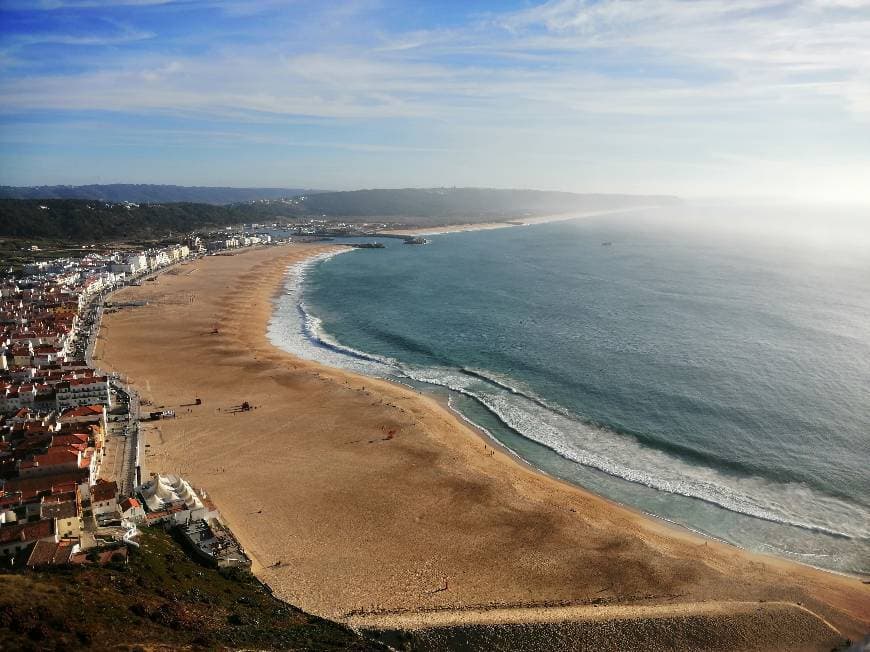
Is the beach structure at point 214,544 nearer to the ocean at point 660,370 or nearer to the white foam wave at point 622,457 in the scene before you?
the ocean at point 660,370

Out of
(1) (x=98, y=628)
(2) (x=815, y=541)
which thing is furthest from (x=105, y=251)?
(2) (x=815, y=541)

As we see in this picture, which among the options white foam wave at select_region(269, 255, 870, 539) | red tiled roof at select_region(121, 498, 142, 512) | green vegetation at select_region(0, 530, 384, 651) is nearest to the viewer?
green vegetation at select_region(0, 530, 384, 651)

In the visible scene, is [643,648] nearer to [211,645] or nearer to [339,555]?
[339,555]

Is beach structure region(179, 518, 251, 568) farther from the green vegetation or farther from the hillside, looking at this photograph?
the hillside

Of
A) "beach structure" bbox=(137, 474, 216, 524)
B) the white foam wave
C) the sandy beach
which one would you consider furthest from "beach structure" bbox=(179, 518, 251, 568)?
the white foam wave

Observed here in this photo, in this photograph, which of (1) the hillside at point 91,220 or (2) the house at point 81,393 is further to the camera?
(1) the hillside at point 91,220

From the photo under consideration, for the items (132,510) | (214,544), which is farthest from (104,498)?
(214,544)

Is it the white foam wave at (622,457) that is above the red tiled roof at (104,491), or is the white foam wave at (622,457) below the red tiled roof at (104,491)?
below

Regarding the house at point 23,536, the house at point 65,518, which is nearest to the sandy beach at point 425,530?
the house at point 65,518
